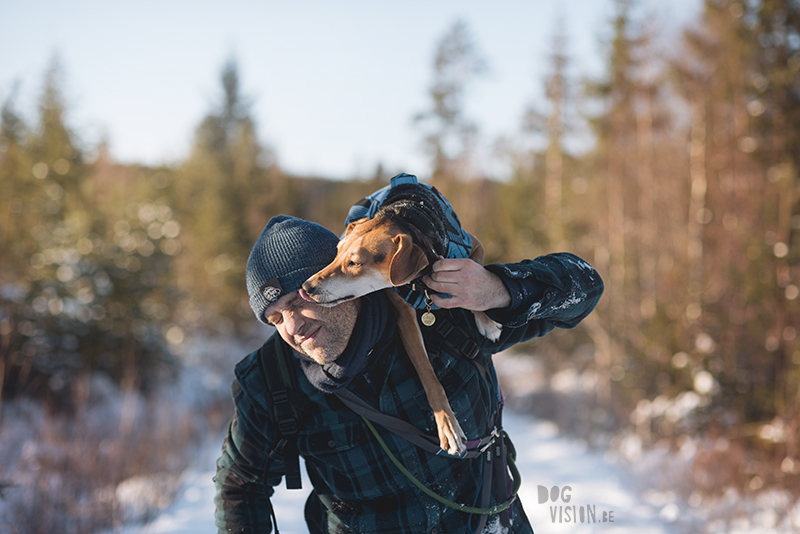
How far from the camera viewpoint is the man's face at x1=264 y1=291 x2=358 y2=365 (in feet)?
5.14

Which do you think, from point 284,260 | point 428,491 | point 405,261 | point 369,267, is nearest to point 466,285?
point 405,261

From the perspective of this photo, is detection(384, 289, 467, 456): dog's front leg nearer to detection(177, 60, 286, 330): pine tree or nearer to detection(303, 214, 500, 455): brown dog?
detection(303, 214, 500, 455): brown dog

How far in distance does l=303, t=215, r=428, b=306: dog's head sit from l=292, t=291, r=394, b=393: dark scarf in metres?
0.11

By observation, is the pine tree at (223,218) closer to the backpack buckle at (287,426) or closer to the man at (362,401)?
the man at (362,401)

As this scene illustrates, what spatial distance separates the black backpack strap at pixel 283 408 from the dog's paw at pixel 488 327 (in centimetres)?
73

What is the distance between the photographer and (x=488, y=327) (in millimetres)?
1759

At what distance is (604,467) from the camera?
21.1 ft

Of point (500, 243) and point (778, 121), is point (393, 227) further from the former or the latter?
point (500, 243)

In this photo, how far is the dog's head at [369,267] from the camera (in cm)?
153

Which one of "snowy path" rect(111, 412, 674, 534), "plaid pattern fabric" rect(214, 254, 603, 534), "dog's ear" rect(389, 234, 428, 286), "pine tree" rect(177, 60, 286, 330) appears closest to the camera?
"dog's ear" rect(389, 234, 428, 286)

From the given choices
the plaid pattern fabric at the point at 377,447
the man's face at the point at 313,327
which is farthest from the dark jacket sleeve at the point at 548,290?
the man's face at the point at 313,327

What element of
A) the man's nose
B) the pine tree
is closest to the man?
the man's nose

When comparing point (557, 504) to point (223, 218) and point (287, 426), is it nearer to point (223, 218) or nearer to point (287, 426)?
point (287, 426)

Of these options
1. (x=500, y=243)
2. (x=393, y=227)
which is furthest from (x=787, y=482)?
(x=500, y=243)
